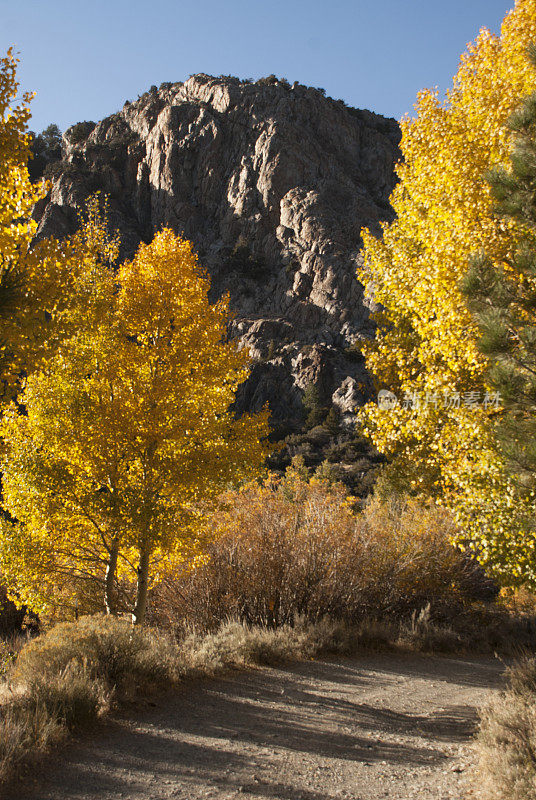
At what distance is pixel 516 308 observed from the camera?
17.7 ft

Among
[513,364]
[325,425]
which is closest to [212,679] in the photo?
[513,364]

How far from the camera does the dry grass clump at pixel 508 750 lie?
339 cm

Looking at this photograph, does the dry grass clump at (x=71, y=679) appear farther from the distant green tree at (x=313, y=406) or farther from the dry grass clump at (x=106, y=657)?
the distant green tree at (x=313, y=406)

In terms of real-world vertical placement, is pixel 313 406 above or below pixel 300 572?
above

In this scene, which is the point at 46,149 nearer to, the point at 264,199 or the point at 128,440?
the point at 264,199

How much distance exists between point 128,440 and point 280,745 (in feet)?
16.5

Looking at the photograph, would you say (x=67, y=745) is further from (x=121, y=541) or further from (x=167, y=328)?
(x=167, y=328)

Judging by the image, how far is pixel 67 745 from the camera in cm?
429

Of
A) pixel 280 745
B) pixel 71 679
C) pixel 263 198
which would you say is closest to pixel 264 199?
pixel 263 198

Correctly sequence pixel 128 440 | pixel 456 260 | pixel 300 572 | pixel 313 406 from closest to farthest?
1. pixel 456 260
2. pixel 128 440
3. pixel 300 572
4. pixel 313 406

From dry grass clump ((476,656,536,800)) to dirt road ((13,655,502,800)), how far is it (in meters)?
0.29

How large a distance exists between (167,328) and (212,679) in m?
5.73

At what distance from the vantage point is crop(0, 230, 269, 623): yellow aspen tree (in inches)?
314

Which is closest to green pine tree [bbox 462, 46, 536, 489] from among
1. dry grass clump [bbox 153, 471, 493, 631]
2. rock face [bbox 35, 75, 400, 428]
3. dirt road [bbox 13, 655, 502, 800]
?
dirt road [bbox 13, 655, 502, 800]
